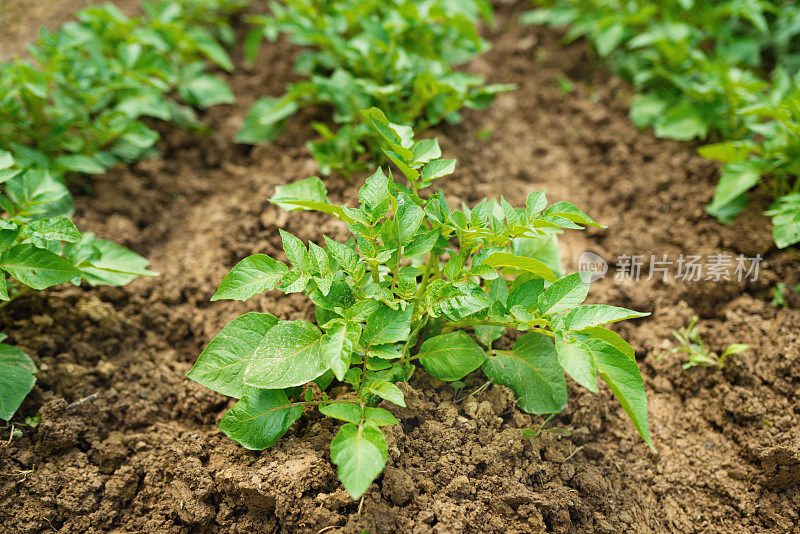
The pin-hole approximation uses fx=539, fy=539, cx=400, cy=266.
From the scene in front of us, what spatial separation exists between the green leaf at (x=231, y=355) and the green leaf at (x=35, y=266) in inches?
22.3

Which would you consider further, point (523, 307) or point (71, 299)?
point (71, 299)

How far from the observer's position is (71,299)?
211cm

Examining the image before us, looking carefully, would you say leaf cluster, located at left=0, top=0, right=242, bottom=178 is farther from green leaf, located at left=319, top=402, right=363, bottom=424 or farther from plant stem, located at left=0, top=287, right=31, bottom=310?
green leaf, located at left=319, top=402, right=363, bottom=424

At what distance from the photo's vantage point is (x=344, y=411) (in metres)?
1.47

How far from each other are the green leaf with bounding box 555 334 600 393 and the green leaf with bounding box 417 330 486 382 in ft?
0.89

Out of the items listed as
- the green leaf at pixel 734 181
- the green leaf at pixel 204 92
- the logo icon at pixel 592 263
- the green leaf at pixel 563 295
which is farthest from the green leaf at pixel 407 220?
the green leaf at pixel 204 92

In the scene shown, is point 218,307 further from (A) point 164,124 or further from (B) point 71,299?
(A) point 164,124

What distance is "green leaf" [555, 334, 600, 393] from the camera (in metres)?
1.41

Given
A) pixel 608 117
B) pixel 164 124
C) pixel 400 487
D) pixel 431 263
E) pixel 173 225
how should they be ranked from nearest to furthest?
pixel 400 487, pixel 431 263, pixel 173 225, pixel 164 124, pixel 608 117

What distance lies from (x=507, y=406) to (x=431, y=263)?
547mm

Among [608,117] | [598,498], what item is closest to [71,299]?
[598,498]

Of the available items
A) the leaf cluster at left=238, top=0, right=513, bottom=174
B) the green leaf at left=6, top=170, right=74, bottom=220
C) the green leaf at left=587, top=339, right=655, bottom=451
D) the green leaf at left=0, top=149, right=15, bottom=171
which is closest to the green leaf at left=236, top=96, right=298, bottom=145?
the leaf cluster at left=238, top=0, right=513, bottom=174

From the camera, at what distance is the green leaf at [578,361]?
55.7 inches

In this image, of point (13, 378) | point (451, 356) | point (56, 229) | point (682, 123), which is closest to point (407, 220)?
point (451, 356)
